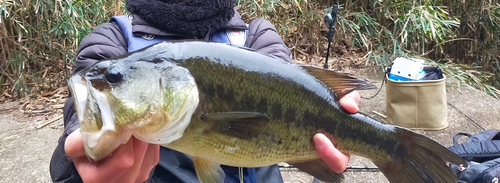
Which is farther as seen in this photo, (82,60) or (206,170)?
(82,60)

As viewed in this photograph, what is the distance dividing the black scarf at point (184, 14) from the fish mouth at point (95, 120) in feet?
2.42

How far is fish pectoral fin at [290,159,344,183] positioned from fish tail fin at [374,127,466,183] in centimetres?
15

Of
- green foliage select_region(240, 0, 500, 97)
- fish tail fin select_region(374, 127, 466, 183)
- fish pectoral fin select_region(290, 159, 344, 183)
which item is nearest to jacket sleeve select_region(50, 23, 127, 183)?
fish pectoral fin select_region(290, 159, 344, 183)

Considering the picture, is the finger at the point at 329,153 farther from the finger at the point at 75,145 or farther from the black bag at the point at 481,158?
the black bag at the point at 481,158

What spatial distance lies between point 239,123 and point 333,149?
304 mm

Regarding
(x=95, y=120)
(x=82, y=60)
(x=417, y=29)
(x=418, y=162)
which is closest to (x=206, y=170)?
(x=95, y=120)

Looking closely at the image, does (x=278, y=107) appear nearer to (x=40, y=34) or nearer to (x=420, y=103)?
(x=420, y=103)

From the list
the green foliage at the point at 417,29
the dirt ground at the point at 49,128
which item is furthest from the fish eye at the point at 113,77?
the green foliage at the point at 417,29

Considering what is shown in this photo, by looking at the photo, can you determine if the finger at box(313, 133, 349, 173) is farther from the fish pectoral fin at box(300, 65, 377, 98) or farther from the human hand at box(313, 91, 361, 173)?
the fish pectoral fin at box(300, 65, 377, 98)

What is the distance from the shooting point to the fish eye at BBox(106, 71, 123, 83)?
0.85 m

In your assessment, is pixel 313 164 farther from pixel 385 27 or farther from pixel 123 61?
pixel 385 27

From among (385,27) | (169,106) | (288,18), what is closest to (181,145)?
(169,106)

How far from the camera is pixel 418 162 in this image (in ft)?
3.73

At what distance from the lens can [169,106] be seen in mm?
860
